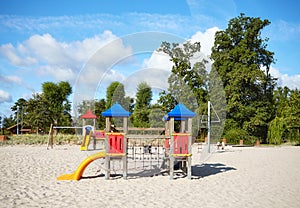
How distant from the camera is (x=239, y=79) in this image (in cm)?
2852

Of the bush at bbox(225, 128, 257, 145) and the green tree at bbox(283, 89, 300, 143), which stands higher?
the green tree at bbox(283, 89, 300, 143)

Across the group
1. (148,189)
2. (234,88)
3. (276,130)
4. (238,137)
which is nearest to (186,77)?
(234,88)

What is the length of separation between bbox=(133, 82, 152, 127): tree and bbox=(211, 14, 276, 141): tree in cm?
1087

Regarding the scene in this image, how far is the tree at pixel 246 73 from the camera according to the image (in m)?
29.0

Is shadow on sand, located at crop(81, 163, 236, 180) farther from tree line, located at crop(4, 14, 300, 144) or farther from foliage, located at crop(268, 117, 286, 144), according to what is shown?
foliage, located at crop(268, 117, 286, 144)

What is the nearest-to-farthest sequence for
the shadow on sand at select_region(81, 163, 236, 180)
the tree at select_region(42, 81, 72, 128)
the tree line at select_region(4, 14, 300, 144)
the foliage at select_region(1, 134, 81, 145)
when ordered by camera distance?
the shadow on sand at select_region(81, 163, 236, 180) < the foliage at select_region(1, 134, 81, 145) < the tree line at select_region(4, 14, 300, 144) < the tree at select_region(42, 81, 72, 128)

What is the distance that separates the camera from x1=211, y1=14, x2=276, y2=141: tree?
29.0m

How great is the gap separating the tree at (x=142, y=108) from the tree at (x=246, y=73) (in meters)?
10.9

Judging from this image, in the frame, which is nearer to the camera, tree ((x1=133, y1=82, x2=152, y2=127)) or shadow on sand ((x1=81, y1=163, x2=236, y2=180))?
shadow on sand ((x1=81, y1=163, x2=236, y2=180))

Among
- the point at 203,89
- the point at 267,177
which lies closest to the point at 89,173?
the point at 267,177

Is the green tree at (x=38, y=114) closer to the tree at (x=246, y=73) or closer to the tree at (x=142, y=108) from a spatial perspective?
the tree at (x=142, y=108)

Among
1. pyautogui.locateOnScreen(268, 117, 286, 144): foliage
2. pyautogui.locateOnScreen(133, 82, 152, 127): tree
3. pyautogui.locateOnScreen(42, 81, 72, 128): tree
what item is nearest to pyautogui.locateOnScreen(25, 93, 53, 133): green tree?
pyautogui.locateOnScreen(42, 81, 72, 128): tree

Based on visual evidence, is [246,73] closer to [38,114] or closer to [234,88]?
[234,88]

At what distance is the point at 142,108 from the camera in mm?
21484
